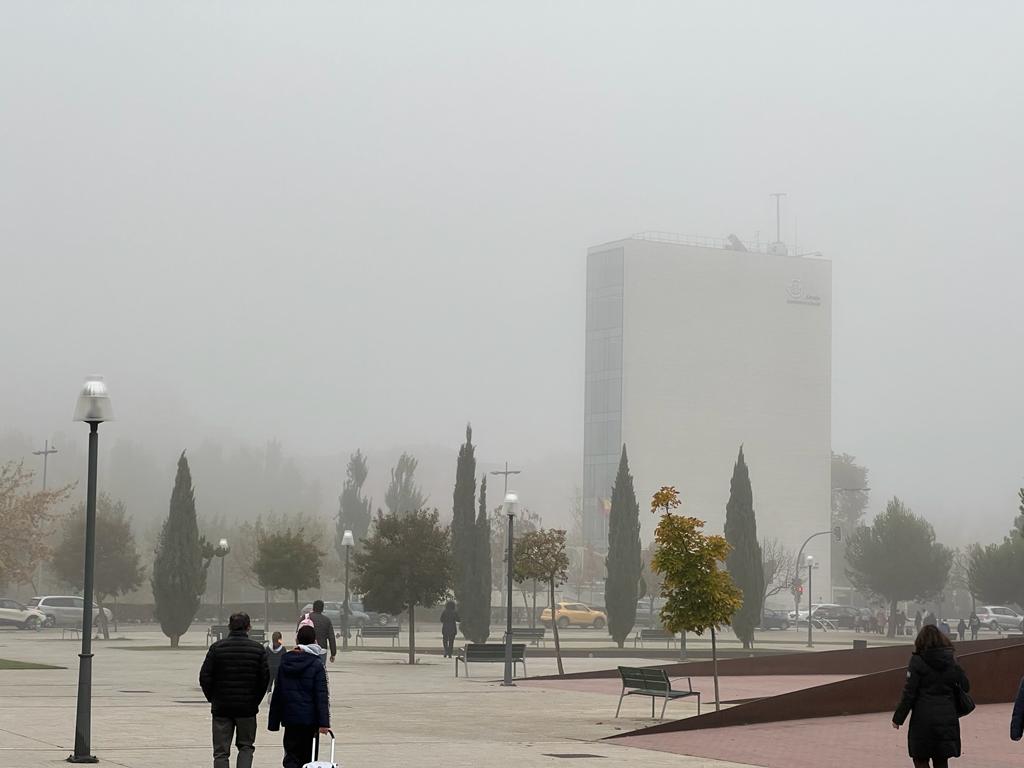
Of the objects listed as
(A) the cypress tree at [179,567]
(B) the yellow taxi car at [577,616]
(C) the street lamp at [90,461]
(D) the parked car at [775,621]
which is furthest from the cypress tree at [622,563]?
(C) the street lamp at [90,461]

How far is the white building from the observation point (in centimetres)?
15238

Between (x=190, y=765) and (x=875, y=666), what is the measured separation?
23.6m

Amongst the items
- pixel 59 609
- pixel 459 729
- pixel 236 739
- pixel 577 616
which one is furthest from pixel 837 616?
pixel 236 739

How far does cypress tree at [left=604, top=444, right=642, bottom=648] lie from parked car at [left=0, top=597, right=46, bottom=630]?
25.2 metres

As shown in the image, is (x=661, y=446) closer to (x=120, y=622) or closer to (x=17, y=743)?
(x=120, y=622)

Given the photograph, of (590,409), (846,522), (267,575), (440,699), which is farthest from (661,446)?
(440,699)

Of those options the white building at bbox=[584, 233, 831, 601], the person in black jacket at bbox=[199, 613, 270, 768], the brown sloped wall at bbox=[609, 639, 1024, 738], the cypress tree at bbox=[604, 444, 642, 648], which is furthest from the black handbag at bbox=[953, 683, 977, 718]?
the white building at bbox=[584, 233, 831, 601]

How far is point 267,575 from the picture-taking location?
181ft

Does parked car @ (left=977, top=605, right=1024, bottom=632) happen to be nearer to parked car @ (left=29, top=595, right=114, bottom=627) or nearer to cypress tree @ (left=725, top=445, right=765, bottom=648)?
cypress tree @ (left=725, top=445, right=765, bottom=648)

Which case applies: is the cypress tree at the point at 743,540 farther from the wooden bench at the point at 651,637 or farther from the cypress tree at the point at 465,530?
the cypress tree at the point at 465,530

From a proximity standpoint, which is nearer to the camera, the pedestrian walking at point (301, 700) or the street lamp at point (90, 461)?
the pedestrian walking at point (301, 700)

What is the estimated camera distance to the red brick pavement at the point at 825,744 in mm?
17578

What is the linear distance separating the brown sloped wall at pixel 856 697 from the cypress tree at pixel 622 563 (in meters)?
31.4

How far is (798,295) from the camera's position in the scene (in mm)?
162625
